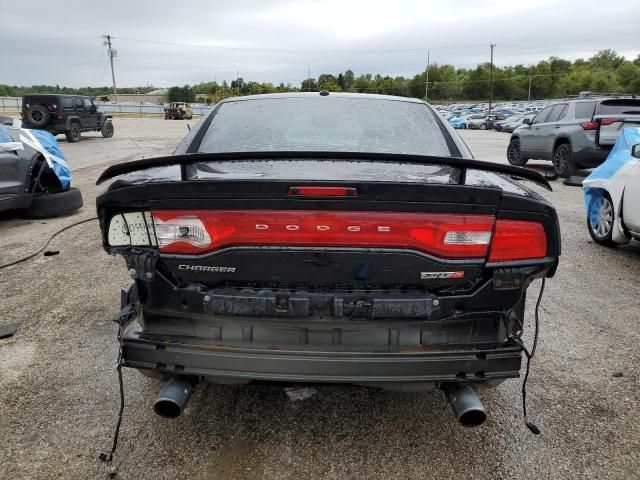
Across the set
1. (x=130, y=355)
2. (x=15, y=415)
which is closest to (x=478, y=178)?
(x=130, y=355)

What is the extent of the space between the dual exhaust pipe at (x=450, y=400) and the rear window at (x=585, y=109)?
11.0 m

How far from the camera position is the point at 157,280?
211cm

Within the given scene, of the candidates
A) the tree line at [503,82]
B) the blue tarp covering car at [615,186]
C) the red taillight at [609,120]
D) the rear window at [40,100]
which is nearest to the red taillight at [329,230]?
the blue tarp covering car at [615,186]

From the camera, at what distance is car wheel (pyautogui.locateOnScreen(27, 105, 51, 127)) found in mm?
20797

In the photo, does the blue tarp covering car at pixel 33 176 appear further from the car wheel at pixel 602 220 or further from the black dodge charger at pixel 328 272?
the car wheel at pixel 602 220

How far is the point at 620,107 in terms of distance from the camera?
10914 millimetres

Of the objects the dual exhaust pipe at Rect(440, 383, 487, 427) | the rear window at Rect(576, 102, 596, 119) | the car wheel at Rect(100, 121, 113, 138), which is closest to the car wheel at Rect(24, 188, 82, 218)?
the dual exhaust pipe at Rect(440, 383, 487, 427)

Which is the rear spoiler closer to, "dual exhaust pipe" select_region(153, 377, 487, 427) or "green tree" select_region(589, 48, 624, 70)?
"dual exhaust pipe" select_region(153, 377, 487, 427)

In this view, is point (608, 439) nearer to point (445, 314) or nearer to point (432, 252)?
point (445, 314)

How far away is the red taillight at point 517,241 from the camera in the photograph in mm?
2061

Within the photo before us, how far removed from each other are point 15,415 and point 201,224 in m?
1.49

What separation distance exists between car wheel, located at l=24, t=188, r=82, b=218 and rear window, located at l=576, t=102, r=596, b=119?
10267 mm

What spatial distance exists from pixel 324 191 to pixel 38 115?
22558mm

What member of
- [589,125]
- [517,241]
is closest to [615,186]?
[517,241]
